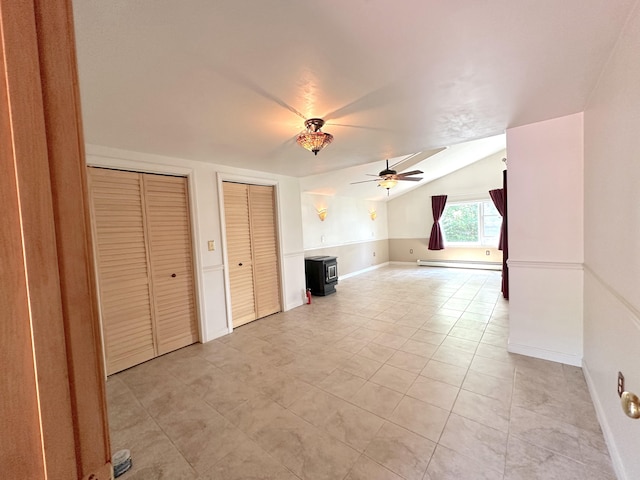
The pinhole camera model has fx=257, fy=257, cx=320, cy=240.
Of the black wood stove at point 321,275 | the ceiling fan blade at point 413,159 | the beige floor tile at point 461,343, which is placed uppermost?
the ceiling fan blade at point 413,159

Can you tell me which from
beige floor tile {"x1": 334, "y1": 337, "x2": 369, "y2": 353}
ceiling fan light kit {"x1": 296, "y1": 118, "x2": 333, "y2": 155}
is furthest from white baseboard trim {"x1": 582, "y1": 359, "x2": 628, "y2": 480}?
ceiling fan light kit {"x1": 296, "y1": 118, "x2": 333, "y2": 155}

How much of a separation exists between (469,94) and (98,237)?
3474mm

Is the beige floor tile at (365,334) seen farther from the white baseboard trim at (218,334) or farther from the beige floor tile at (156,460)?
the beige floor tile at (156,460)

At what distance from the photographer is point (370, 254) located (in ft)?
26.3

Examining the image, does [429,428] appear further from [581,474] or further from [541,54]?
[541,54]

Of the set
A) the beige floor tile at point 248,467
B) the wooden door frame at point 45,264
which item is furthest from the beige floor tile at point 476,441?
the wooden door frame at point 45,264

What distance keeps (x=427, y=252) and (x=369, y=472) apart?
23.9 ft

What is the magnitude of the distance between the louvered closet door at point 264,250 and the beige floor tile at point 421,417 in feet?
8.67

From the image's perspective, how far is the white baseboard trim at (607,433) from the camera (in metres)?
1.35

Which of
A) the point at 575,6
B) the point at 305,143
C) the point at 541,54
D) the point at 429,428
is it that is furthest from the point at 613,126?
the point at 429,428

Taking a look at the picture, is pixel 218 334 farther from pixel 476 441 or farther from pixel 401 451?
pixel 476 441

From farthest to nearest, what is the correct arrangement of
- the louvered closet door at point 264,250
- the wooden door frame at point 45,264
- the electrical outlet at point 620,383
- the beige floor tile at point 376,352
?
the louvered closet door at point 264,250 → the beige floor tile at point 376,352 → the electrical outlet at point 620,383 → the wooden door frame at point 45,264

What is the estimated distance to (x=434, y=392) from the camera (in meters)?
2.10

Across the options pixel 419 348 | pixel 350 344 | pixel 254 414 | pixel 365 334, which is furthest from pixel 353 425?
pixel 365 334
